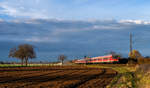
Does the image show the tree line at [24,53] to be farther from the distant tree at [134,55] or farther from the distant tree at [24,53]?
the distant tree at [134,55]

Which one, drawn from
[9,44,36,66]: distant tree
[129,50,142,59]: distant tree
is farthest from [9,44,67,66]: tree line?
[129,50,142,59]: distant tree

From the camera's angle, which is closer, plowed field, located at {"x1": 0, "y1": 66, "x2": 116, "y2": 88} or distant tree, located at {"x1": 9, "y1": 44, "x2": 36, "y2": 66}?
plowed field, located at {"x1": 0, "y1": 66, "x2": 116, "y2": 88}

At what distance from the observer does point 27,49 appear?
101375mm

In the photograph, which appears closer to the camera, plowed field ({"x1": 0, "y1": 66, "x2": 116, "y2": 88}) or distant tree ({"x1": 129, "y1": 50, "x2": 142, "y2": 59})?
plowed field ({"x1": 0, "y1": 66, "x2": 116, "y2": 88})

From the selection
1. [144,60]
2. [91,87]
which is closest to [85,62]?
[144,60]

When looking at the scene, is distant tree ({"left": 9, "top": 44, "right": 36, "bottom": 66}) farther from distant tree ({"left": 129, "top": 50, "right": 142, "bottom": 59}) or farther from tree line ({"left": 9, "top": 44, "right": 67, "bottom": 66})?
distant tree ({"left": 129, "top": 50, "right": 142, "bottom": 59})

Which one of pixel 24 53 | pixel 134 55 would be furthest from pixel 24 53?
pixel 134 55

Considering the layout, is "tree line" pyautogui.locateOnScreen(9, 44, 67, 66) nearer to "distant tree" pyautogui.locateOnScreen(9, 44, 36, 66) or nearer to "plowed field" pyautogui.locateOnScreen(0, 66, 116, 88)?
"distant tree" pyautogui.locateOnScreen(9, 44, 36, 66)

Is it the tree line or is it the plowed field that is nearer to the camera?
the plowed field

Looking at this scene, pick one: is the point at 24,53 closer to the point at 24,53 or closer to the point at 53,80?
the point at 24,53

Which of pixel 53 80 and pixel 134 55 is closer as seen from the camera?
pixel 53 80

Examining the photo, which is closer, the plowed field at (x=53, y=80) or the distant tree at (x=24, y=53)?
the plowed field at (x=53, y=80)

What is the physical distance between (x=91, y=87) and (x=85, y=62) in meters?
77.7

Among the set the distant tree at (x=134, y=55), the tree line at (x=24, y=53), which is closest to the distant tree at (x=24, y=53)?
the tree line at (x=24, y=53)
